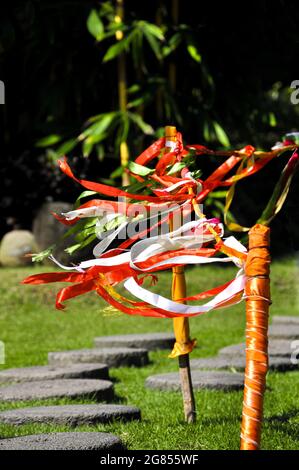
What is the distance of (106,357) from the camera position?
240 inches

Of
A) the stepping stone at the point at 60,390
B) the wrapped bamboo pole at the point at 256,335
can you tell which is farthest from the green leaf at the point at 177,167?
the stepping stone at the point at 60,390

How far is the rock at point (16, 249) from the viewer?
1155cm

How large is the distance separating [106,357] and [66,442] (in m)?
2.84

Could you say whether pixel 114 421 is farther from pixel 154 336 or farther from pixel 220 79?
pixel 220 79

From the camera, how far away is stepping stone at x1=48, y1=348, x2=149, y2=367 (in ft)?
19.6

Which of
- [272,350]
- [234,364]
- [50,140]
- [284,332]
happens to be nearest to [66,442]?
[234,364]

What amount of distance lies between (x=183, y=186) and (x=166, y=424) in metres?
1.01

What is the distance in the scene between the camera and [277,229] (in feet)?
45.7

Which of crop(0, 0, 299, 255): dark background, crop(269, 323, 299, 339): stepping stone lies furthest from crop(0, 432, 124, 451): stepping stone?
crop(0, 0, 299, 255): dark background

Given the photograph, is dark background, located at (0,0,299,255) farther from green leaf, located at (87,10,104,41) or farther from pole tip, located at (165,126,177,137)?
pole tip, located at (165,126,177,137)

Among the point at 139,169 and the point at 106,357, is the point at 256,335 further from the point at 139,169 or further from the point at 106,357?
the point at 106,357

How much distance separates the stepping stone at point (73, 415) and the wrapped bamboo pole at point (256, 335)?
129cm
